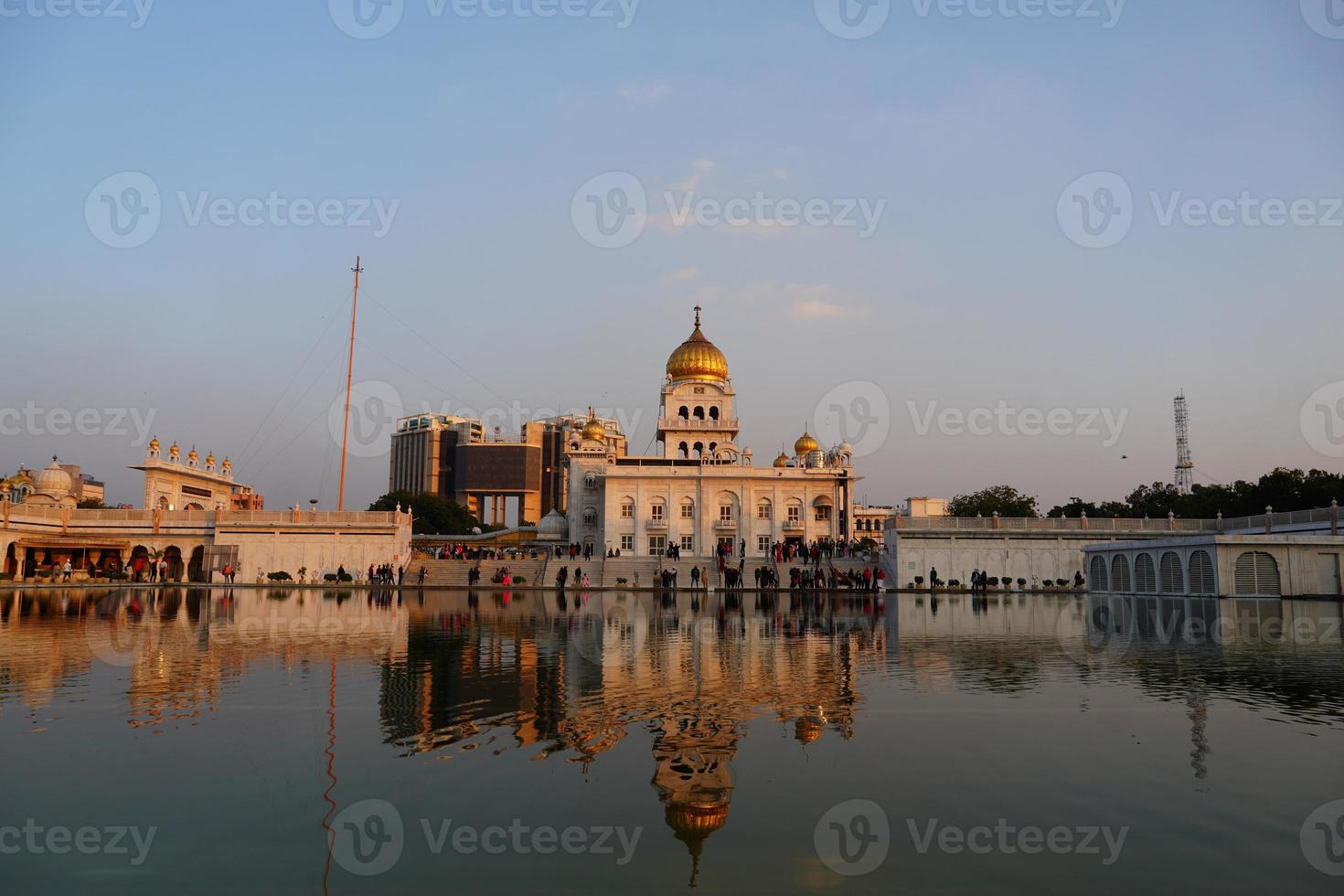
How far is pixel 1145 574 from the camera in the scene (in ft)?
129

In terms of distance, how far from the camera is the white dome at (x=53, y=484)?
65875 millimetres

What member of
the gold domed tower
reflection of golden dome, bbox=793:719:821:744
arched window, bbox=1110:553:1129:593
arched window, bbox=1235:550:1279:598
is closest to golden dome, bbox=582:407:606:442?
the gold domed tower

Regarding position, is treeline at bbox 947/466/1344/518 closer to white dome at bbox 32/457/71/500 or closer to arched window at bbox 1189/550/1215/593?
arched window at bbox 1189/550/1215/593

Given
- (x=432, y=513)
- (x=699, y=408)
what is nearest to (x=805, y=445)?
(x=699, y=408)

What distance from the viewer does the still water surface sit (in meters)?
6.30

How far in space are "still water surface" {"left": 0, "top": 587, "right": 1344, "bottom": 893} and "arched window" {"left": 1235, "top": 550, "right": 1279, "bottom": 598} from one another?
58.5 ft

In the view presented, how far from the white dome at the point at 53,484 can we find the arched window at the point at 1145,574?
67319mm

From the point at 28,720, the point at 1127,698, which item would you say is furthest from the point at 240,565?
the point at 1127,698

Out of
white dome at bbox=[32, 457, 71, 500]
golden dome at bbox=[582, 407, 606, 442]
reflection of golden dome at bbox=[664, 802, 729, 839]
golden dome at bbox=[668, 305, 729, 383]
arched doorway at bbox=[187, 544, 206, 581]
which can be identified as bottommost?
reflection of golden dome at bbox=[664, 802, 729, 839]

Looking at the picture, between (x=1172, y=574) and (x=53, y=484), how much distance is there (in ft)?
225

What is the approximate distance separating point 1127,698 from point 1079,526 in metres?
44.5

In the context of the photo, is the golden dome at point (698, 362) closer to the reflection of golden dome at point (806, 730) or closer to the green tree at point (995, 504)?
the green tree at point (995, 504)

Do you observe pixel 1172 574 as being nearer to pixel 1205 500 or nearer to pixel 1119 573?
pixel 1119 573

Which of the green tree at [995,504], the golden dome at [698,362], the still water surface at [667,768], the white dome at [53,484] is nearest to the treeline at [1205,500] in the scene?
the green tree at [995,504]
